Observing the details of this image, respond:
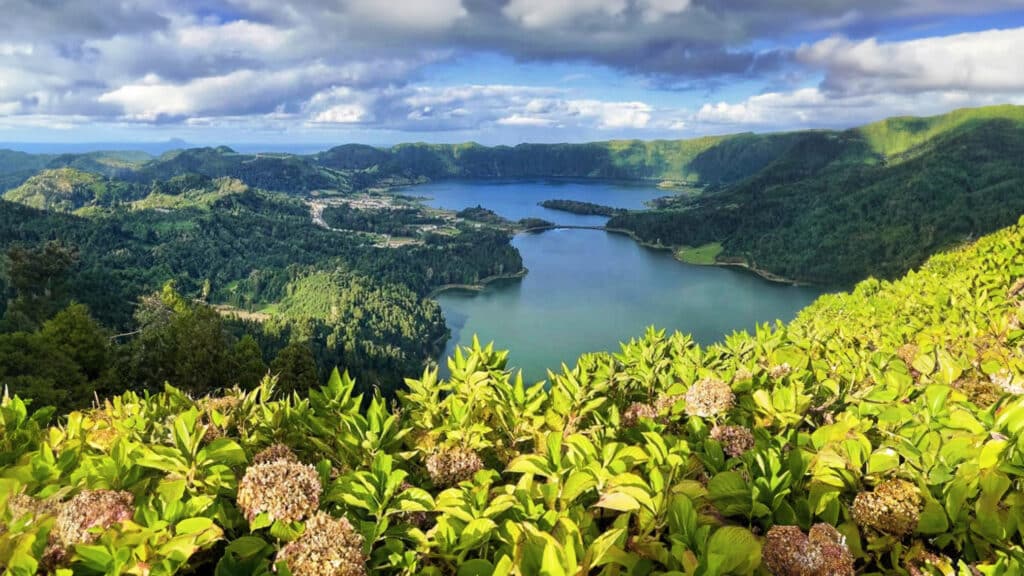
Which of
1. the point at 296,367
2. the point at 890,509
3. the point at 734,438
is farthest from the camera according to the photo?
the point at 296,367

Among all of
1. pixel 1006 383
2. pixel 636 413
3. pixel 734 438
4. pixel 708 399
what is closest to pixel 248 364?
pixel 636 413

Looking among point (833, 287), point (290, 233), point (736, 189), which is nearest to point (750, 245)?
point (833, 287)

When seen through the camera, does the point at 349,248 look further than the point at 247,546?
Yes

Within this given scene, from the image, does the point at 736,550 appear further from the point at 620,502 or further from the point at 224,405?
the point at 224,405

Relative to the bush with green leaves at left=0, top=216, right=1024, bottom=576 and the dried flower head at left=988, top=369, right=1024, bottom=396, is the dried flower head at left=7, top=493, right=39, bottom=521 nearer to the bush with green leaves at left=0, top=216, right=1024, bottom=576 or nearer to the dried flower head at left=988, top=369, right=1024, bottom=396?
the bush with green leaves at left=0, top=216, right=1024, bottom=576

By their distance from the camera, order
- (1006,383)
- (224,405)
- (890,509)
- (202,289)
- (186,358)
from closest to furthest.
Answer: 1. (890,509)
2. (224,405)
3. (1006,383)
4. (186,358)
5. (202,289)

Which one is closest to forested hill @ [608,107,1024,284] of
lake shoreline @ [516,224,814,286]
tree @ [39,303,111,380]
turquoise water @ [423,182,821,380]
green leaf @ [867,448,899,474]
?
lake shoreline @ [516,224,814,286]

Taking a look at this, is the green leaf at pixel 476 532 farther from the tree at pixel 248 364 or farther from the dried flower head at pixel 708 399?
the tree at pixel 248 364
